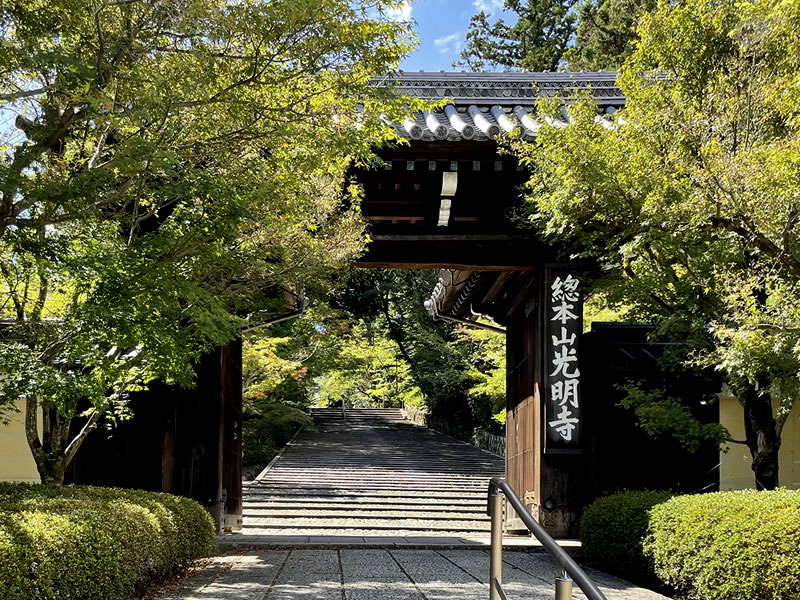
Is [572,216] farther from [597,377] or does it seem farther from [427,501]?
[427,501]

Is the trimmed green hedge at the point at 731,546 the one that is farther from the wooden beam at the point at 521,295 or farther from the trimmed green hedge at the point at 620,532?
the wooden beam at the point at 521,295

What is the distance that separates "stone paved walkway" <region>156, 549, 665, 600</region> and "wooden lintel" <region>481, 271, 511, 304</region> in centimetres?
374

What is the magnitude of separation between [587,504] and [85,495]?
518 centimetres

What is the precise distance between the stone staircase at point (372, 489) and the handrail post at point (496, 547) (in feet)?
16.7

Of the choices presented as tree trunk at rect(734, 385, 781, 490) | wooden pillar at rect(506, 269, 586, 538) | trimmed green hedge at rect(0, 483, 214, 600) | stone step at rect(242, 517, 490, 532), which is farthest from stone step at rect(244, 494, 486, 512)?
tree trunk at rect(734, 385, 781, 490)

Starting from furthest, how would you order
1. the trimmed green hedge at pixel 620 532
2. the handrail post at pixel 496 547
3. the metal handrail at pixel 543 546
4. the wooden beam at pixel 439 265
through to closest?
the wooden beam at pixel 439 265
the trimmed green hedge at pixel 620 532
the handrail post at pixel 496 547
the metal handrail at pixel 543 546

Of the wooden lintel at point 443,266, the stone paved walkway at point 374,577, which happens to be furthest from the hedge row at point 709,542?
the wooden lintel at point 443,266

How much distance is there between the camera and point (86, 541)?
→ 432 centimetres

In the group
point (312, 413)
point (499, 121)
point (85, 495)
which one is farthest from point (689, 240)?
point (312, 413)

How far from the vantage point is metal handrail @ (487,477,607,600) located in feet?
6.72

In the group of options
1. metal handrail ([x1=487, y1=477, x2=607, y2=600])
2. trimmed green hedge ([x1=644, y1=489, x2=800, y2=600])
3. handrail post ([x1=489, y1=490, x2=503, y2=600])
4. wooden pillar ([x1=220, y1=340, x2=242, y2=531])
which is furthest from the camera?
wooden pillar ([x1=220, y1=340, x2=242, y2=531])

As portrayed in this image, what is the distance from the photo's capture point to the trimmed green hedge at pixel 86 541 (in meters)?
3.79

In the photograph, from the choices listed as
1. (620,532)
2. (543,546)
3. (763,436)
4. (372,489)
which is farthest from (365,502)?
(543,546)

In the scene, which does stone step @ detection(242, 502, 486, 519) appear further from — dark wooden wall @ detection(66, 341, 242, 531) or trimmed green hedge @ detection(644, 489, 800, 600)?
trimmed green hedge @ detection(644, 489, 800, 600)
